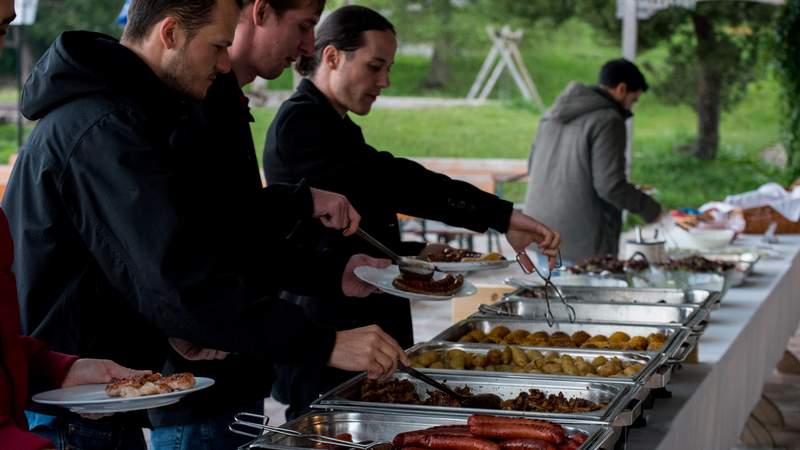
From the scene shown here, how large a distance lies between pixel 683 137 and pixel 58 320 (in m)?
12.5

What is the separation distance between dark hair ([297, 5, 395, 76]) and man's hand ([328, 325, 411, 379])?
3.47 feet

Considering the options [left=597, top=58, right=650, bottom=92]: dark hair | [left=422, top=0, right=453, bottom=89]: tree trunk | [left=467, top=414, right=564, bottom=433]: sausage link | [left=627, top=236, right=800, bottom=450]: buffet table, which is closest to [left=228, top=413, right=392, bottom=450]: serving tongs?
[left=467, top=414, right=564, bottom=433]: sausage link

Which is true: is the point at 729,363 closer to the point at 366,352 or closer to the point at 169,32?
the point at 366,352

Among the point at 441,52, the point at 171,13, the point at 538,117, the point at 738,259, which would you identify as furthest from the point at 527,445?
the point at 441,52

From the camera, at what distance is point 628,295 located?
3.04 meters

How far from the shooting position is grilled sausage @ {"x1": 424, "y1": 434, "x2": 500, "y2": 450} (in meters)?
1.66

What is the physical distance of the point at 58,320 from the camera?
162 cm

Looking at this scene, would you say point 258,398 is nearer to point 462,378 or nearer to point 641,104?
A: point 462,378

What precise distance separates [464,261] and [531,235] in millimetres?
209

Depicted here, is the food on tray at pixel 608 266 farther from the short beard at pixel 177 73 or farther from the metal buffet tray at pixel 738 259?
the short beard at pixel 177 73

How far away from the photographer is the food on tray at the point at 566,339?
244cm

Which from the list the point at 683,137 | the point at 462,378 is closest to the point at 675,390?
the point at 462,378

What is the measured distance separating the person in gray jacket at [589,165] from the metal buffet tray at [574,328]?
1.91 m

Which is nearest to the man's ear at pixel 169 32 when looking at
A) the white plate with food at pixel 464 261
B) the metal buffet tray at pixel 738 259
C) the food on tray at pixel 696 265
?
the white plate with food at pixel 464 261
